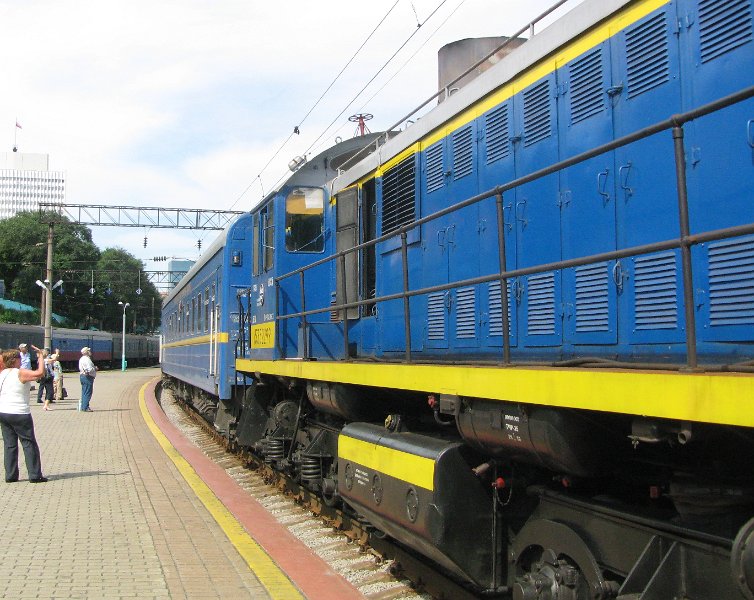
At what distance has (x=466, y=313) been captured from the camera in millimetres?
5262

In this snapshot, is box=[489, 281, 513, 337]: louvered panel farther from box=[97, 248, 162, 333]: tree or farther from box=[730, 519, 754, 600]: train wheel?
box=[97, 248, 162, 333]: tree

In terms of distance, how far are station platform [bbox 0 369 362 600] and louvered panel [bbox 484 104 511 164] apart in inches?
128

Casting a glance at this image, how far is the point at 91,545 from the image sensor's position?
5.97 meters

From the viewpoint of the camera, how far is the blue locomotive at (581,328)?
3.04 metres

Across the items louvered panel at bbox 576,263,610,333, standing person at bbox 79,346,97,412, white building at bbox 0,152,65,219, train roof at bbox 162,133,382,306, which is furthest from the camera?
white building at bbox 0,152,65,219

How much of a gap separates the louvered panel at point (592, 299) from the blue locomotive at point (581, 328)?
0.01 m

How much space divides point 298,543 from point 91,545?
173cm

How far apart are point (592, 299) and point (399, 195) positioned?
299 cm

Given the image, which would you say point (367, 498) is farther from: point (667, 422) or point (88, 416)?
point (88, 416)

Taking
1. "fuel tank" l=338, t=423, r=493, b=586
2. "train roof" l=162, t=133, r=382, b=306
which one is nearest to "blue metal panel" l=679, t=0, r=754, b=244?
"fuel tank" l=338, t=423, r=493, b=586

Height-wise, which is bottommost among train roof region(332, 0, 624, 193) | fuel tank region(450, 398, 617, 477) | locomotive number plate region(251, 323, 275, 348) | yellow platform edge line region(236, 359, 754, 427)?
fuel tank region(450, 398, 617, 477)

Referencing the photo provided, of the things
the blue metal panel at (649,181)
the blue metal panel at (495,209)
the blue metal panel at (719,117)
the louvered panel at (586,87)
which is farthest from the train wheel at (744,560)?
the louvered panel at (586,87)

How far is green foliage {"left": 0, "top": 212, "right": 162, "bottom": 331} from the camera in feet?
195

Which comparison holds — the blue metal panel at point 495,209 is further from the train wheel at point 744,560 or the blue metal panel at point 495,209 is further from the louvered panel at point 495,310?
the train wheel at point 744,560
